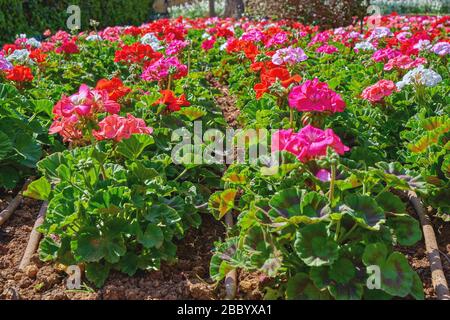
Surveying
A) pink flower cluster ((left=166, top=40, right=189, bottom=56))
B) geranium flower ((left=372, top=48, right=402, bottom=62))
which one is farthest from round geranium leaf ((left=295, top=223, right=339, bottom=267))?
pink flower cluster ((left=166, top=40, right=189, bottom=56))

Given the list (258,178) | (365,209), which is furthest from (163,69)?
(365,209)

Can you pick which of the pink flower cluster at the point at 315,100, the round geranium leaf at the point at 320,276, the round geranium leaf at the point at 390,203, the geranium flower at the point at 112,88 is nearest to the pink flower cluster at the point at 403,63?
the pink flower cluster at the point at 315,100

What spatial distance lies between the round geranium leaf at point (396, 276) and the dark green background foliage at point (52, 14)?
412 inches

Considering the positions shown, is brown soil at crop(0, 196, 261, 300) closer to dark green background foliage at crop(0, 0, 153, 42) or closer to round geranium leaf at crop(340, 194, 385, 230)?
round geranium leaf at crop(340, 194, 385, 230)

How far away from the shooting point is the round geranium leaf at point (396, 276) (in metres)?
2.17

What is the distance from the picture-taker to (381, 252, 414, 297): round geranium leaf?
2166 mm

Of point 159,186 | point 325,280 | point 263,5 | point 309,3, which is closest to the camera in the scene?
point 325,280

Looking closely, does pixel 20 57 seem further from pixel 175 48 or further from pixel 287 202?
pixel 287 202

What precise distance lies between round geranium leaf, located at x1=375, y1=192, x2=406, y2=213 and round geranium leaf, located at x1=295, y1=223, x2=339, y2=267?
1.39 ft
